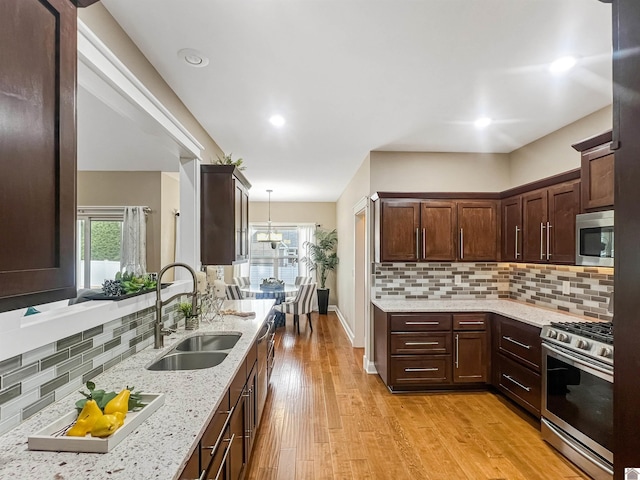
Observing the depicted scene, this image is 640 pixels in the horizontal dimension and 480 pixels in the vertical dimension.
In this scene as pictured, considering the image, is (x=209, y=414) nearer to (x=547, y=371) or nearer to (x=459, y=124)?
(x=547, y=371)

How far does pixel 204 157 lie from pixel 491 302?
144 inches

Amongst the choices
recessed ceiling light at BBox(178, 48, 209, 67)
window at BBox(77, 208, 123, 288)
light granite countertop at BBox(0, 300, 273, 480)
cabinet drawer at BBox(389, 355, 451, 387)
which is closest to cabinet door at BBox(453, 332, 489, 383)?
cabinet drawer at BBox(389, 355, 451, 387)

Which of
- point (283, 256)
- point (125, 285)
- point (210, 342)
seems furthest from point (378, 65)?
point (283, 256)

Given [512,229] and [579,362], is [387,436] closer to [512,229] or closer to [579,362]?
[579,362]

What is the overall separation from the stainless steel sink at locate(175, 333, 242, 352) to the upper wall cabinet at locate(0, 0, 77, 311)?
1563 millimetres

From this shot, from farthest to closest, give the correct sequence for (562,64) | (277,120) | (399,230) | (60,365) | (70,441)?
(399,230), (277,120), (562,64), (60,365), (70,441)

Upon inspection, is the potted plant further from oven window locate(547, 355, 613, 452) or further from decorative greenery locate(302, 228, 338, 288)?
oven window locate(547, 355, 613, 452)

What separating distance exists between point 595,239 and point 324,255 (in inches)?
238

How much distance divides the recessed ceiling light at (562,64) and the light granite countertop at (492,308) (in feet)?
6.50

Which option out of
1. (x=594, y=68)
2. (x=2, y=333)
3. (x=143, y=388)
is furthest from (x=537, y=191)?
(x=2, y=333)

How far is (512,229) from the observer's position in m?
3.74

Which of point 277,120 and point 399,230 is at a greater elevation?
point 277,120

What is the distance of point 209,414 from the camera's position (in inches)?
49.1

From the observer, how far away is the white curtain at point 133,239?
5168 millimetres
